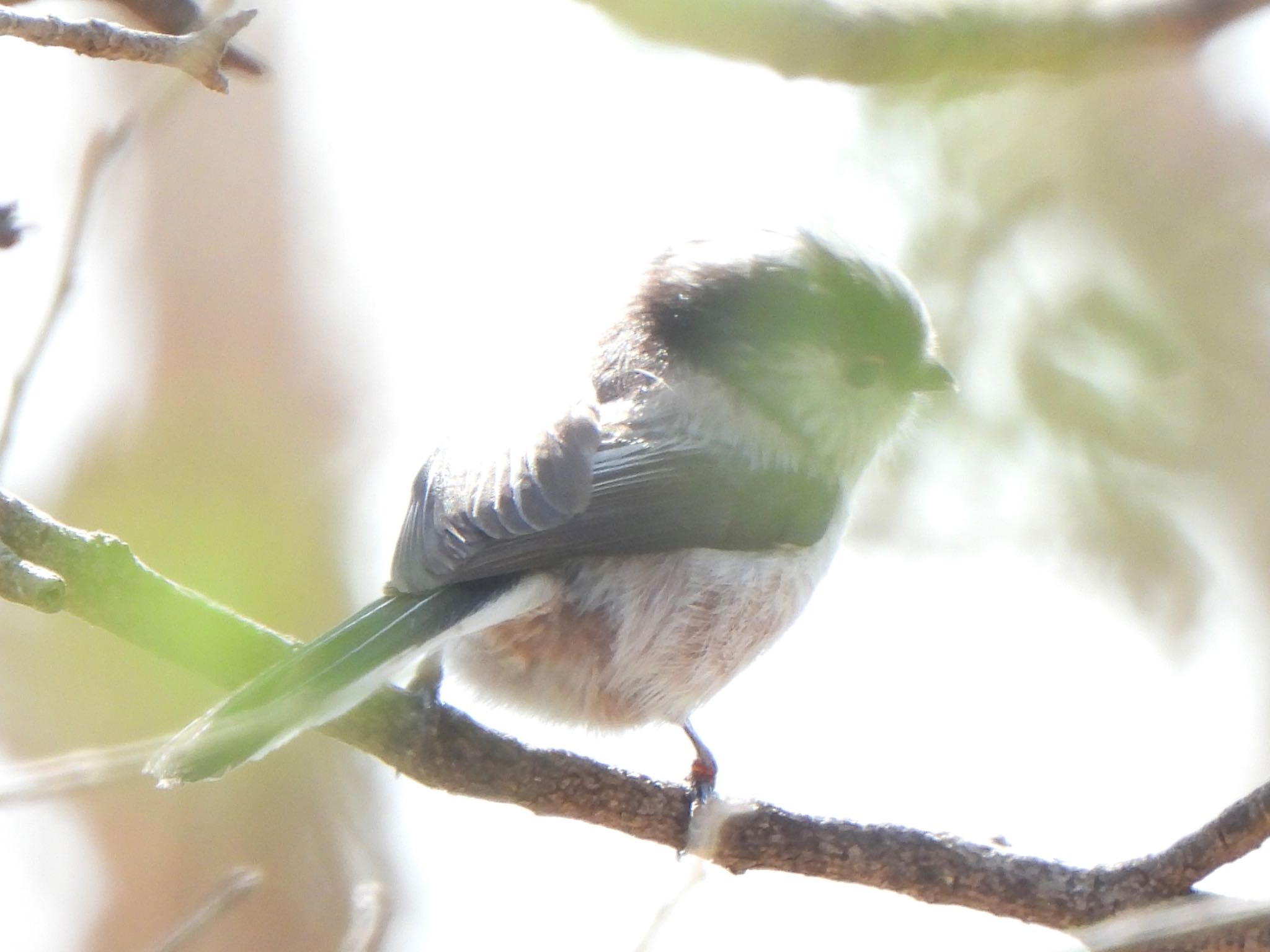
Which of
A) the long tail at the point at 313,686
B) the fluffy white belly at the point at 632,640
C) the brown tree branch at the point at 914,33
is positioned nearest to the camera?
the long tail at the point at 313,686

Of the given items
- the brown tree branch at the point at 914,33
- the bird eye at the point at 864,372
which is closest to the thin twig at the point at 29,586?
the brown tree branch at the point at 914,33

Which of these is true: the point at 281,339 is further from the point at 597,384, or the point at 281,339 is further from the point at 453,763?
the point at 453,763

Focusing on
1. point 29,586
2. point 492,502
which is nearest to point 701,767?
point 492,502

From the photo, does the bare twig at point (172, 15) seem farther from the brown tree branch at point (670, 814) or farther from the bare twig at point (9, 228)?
the brown tree branch at point (670, 814)

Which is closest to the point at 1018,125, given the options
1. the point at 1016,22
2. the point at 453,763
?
the point at 1016,22

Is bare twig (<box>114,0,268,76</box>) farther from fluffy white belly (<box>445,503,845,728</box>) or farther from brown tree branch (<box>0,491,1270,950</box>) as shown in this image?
fluffy white belly (<box>445,503,845,728</box>)

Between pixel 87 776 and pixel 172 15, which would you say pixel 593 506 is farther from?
pixel 172 15
